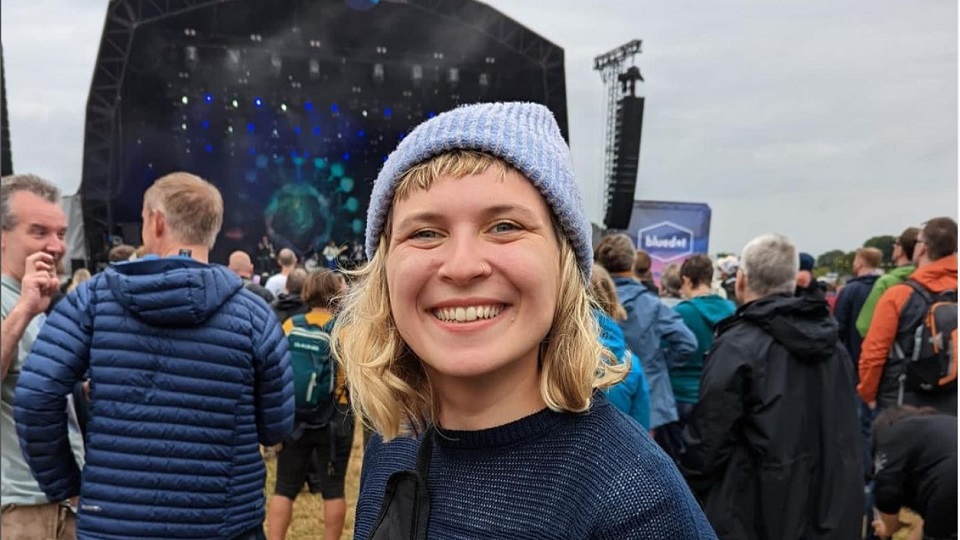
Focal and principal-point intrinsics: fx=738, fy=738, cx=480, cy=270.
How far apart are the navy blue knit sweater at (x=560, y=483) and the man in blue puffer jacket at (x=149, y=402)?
4.43 feet

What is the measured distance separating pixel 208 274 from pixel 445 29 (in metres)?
12.2

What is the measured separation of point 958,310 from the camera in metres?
3.28

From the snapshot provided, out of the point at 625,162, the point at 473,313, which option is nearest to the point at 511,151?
the point at 473,313

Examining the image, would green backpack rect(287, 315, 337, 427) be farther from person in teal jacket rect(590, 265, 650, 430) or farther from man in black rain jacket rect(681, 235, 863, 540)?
man in black rain jacket rect(681, 235, 863, 540)

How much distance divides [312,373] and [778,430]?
222 cm

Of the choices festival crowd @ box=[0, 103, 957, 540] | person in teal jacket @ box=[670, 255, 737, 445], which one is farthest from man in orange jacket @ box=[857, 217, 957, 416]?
person in teal jacket @ box=[670, 255, 737, 445]

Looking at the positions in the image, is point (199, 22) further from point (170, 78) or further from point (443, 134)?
point (443, 134)

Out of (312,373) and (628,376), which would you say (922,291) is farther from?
(312,373)

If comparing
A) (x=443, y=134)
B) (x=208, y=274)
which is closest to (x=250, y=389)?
(x=208, y=274)

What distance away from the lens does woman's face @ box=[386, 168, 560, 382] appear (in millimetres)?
967

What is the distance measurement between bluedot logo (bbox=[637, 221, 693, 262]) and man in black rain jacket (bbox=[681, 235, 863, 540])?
403 inches

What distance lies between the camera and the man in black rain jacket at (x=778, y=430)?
2.73m

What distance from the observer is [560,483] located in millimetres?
919

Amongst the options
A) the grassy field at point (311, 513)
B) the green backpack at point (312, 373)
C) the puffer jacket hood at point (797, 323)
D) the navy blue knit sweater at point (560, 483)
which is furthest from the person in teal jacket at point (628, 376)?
the grassy field at point (311, 513)
